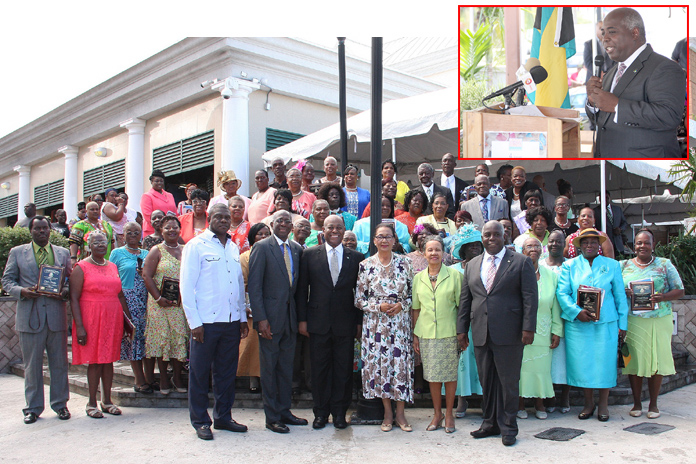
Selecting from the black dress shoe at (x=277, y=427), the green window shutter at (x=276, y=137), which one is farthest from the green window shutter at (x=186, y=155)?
the black dress shoe at (x=277, y=427)

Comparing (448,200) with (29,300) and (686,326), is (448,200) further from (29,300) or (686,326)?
(29,300)

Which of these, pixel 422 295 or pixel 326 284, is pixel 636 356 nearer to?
pixel 422 295

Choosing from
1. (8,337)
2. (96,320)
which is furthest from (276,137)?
(96,320)

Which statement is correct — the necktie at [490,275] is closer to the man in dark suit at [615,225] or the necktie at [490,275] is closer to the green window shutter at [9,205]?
the man in dark suit at [615,225]

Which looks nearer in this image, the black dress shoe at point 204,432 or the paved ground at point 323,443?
the paved ground at point 323,443

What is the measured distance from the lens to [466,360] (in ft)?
20.1

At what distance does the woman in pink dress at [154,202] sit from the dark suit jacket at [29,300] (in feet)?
10.9

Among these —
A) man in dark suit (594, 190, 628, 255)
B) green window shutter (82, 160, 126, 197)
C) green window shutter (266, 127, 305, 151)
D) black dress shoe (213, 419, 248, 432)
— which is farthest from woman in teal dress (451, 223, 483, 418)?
green window shutter (82, 160, 126, 197)

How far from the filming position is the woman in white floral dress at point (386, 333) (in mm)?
5609

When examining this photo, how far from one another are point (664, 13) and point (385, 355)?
478 cm

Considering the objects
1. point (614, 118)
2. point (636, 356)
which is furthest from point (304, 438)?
point (614, 118)

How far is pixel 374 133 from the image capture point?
5820mm

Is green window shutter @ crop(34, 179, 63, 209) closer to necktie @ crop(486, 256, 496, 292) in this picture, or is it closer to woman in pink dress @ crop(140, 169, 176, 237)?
woman in pink dress @ crop(140, 169, 176, 237)

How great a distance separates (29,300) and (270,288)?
99.3 inches
